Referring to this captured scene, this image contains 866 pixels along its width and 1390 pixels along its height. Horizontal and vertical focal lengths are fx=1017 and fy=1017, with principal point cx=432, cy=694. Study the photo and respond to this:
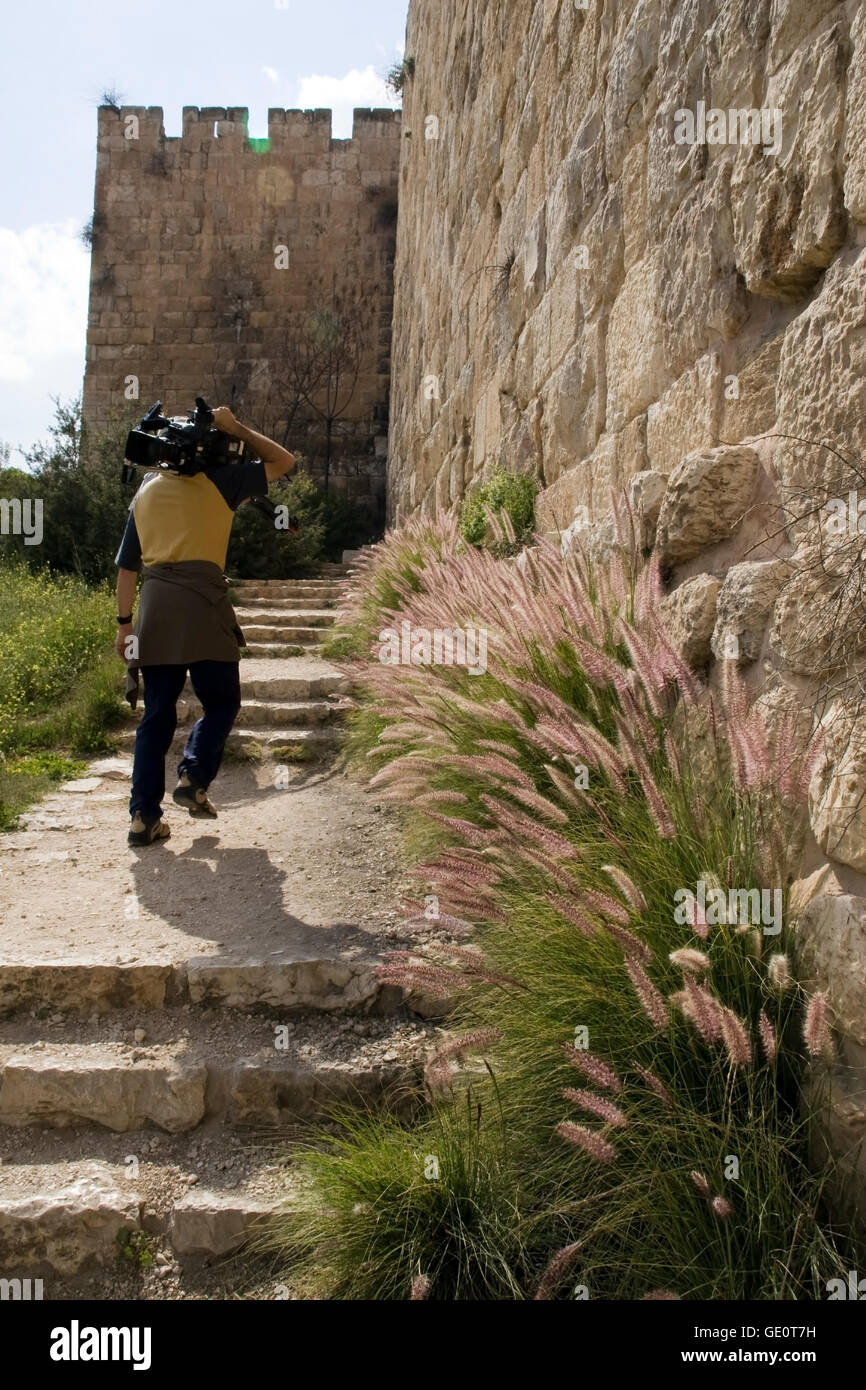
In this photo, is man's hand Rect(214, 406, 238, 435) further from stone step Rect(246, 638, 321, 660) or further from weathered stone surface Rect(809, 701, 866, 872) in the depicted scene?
stone step Rect(246, 638, 321, 660)

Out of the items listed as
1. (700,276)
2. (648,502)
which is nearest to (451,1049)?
(648,502)

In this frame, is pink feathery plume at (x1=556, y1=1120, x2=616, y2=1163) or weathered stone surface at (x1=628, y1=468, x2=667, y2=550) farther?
weathered stone surface at (x1=628, y1=468, x2=667, y2=550)

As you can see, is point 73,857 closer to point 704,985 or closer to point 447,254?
point 704,985

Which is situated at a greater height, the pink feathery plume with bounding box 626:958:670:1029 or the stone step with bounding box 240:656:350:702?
the stone step with bounding box 240:656:350:702

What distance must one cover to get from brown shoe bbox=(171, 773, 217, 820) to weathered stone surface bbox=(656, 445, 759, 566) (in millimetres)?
2592

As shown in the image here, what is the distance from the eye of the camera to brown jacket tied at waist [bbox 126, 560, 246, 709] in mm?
4164

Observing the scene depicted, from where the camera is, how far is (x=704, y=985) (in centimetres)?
164

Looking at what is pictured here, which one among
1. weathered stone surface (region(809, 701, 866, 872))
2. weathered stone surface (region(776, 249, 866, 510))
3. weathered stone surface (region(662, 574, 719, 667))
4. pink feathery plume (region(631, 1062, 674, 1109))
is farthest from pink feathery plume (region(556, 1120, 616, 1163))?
weathered stone surface (region(776, 249, 866, 510))

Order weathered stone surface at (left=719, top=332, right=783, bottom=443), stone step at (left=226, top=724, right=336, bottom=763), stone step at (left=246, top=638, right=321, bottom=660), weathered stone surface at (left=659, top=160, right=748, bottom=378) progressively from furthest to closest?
stone step at (left=246, top=638, right=321, bottom=660) < stone step at (left=226, top=724, right=336, bottom=763) < weathered stone surface at (left=659, top=160, right=748, bottom=378) < weathered stone surface at (left=719, top=332, right=783, bottom=443)

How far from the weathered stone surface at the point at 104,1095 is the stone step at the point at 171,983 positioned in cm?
30

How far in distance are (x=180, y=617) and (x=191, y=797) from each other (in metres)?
0.79

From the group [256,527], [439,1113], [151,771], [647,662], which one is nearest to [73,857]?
[151,771]
